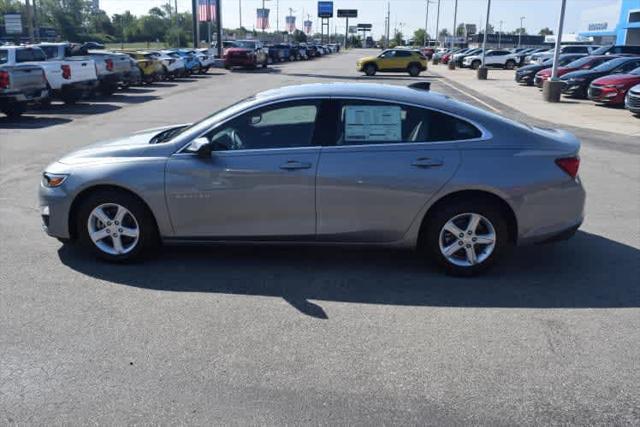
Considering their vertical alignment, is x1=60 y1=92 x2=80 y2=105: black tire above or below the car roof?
below

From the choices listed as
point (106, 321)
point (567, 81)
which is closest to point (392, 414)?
point (106, 321)

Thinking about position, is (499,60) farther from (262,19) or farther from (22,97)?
(262,19)

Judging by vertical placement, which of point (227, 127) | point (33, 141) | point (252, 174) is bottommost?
point (33, 141)

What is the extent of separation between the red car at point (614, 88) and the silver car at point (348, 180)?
53.6 ft

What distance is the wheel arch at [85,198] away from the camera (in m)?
5.20

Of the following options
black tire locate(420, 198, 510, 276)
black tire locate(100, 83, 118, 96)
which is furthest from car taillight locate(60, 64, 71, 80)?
black tire locate(420, 198, 510, 276)

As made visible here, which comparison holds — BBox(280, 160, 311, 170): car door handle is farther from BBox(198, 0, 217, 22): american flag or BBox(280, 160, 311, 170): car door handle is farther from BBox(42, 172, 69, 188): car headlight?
BBox(198, 0, 217, 22): american flag

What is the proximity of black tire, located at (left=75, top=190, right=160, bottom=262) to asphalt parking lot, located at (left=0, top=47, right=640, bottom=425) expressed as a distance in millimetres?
151

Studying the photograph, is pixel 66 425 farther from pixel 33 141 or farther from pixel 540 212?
pixel 33 141

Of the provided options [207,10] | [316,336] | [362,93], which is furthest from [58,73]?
[207,10]

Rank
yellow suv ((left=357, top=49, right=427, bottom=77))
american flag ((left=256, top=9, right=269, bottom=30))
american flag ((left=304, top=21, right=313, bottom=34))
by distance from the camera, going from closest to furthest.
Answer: yellow suv ((left=357, top=49, right=427, bottom=77))
american flag ((left=256, top=9, right=269, bottom=30))
american flag ((left=304, top=21, right=313, bottom=34))

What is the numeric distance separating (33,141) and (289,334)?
10420 millimetres

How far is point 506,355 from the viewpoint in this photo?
3898 millimetres

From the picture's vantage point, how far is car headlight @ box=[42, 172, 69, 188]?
5270mm
